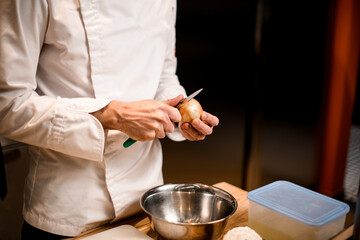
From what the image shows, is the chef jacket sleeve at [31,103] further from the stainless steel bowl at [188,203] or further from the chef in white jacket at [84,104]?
the stainless steel bowl at [188,203]

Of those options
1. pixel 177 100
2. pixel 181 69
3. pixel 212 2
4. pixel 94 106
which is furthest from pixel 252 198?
pixel 212 2

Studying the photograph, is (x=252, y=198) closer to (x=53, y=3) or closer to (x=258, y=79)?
(x=53, y=3)

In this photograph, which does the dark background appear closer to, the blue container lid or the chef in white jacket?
the chef in white jacket

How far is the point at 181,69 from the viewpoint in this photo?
7.90ft

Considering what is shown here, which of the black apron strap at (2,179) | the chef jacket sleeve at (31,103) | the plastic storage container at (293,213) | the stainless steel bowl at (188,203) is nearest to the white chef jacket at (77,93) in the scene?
the chef jacket sleeve at (31,103)

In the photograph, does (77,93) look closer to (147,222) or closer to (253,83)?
(147,222)

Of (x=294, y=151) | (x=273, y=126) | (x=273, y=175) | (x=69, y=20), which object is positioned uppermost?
(x=69, y=20)

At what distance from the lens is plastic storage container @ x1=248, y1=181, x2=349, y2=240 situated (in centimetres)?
77

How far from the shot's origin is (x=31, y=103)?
903 mm

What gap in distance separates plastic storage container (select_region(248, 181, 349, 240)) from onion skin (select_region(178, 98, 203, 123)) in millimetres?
258

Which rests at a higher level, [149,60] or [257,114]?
[149,60]

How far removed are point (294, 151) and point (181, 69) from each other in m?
1.24

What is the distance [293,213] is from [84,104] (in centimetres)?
55

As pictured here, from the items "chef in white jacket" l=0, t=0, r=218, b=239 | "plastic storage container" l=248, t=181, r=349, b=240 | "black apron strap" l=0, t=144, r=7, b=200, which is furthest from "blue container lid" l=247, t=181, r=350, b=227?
"black apron strap" l=0, t=144, r=7, b=200
